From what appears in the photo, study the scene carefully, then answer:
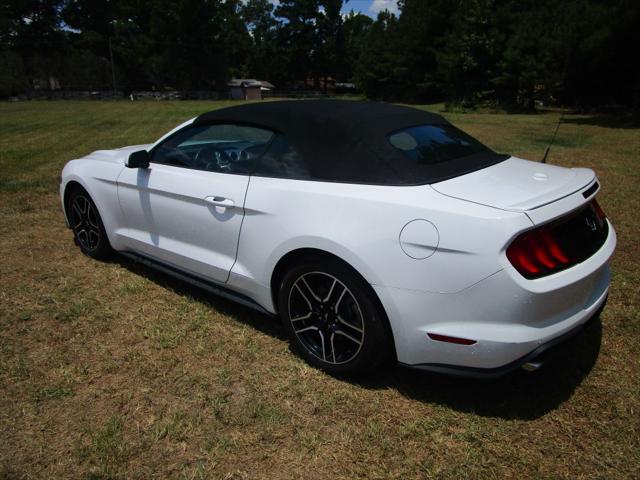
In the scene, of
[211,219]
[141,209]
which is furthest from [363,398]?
[141,209]

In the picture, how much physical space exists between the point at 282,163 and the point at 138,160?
1310mm

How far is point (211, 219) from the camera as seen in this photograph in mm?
3066

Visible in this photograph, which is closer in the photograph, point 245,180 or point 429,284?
point 429,284

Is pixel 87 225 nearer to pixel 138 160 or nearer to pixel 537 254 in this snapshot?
pixel 138 160

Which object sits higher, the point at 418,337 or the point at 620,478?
the point at 418,337

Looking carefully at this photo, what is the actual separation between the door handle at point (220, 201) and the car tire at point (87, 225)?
1.64 m

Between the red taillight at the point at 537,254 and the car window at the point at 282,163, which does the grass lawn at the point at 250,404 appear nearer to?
the red taillight at the point at 537,254

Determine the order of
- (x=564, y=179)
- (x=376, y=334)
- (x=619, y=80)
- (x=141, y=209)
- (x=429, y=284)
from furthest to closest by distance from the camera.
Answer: (x=619, y=80) → (x=141, y=209) → (x=564, y=179) → (x=376, y=334) → (x=429, y=284)

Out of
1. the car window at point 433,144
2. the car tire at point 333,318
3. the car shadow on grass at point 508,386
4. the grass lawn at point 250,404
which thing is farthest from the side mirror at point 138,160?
the car shadow on grass at point 508,386

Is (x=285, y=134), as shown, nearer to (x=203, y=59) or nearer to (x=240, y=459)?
(x=240, y=459)

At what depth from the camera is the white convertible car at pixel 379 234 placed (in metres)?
2.13

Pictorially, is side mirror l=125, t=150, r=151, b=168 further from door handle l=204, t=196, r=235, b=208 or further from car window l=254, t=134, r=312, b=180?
car window l=254, t=134, r=312, b=180

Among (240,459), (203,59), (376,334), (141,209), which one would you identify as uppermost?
(203,59)

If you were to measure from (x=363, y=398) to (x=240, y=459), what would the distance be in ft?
2.40
